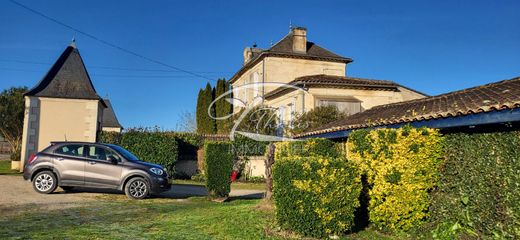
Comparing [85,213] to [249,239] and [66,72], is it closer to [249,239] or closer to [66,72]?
[249,239]

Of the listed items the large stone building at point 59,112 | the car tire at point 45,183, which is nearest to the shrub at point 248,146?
the large stone building at point 59,112

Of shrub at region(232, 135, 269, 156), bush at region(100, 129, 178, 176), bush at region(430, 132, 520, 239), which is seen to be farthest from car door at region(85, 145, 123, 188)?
shrub at region(232, 135, 269, 156)

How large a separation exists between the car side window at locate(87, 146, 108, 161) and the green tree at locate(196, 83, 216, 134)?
28.1 metres

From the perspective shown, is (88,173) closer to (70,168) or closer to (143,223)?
(70,168)

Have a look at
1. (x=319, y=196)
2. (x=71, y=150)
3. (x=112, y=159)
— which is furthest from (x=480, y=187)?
(x=71, y=150)

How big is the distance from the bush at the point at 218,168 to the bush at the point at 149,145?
8823mm

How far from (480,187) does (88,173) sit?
9882 mm

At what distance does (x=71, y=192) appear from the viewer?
11992mm

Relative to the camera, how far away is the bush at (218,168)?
11828mm

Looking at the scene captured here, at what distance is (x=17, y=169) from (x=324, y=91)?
57.9 ft

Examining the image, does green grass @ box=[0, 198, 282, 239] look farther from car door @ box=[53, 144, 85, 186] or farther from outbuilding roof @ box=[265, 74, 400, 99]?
outbuilding roof @ box=[265, 74, 400, 99]

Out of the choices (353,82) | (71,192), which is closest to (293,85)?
(353,82)

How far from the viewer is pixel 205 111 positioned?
4094 centimetres

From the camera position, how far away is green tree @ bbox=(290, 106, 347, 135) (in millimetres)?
20312
